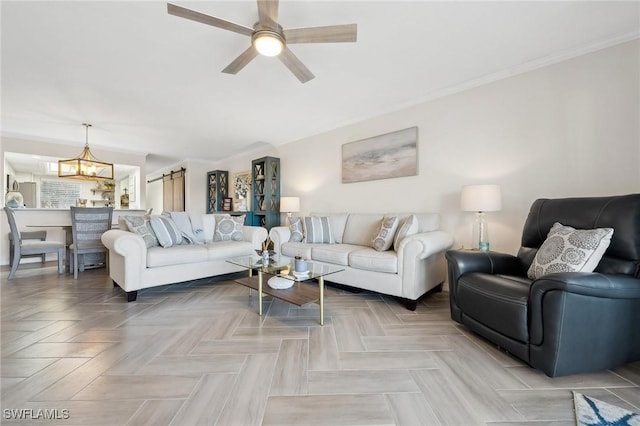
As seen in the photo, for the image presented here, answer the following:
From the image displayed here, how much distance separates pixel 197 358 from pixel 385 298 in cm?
185

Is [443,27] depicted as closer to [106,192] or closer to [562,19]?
[562,19]

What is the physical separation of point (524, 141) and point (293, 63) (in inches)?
→ 91.2

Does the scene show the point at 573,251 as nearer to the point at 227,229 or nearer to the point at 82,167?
the point at 227,229

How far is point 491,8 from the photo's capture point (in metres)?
1.77

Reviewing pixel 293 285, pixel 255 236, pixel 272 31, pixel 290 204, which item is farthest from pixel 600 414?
pixel 290 204

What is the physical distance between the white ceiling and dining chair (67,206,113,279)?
141 centimetres

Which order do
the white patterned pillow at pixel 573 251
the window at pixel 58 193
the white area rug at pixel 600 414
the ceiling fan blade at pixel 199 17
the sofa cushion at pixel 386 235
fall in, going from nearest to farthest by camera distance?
the white area rug at pixel 600 414 → the ceiling fan blade at pixel 199 17 → the white patterned pillow at pixel 573 251 → the sofa cushion at pixel 386 235 → the window at pixel 58 193

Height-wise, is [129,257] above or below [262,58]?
below

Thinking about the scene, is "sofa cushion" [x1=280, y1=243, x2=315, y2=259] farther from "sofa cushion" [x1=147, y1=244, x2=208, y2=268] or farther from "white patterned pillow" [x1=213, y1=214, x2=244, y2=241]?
"sofa cushion" [x1=147, y1=244, x2=208, y2=268]

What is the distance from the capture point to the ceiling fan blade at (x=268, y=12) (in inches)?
58.3

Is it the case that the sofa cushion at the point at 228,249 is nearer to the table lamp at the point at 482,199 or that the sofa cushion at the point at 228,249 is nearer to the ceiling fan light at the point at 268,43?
the ceiling fan light at the point at 268,43

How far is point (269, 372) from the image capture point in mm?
1436

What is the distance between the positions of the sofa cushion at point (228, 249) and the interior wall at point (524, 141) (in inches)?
73.1

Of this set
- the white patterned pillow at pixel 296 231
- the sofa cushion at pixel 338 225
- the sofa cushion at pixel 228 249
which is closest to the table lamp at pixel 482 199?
the sofa cushion at pixel 338 225
